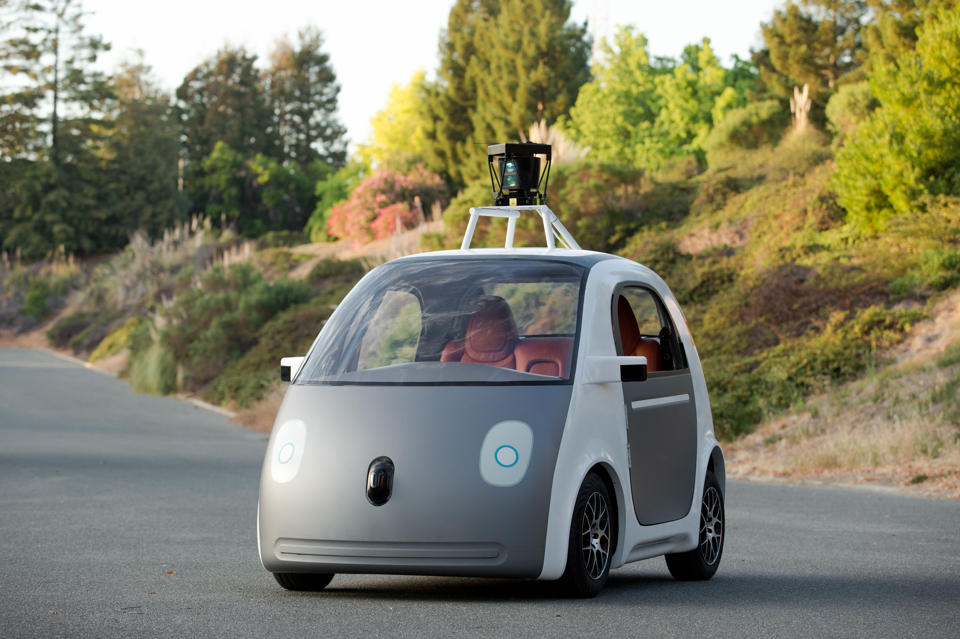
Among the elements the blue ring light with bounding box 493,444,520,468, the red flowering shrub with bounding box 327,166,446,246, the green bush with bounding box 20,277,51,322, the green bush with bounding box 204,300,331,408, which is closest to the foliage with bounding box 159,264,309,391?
the green bush with bounding box 204,300,331,408

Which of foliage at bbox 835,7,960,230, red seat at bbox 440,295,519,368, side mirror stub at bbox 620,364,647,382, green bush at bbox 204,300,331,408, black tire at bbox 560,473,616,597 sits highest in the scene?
foliage at bbox 835,7,960,230

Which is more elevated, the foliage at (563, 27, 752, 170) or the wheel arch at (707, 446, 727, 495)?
the foliage at (563, 27, 752, 170)

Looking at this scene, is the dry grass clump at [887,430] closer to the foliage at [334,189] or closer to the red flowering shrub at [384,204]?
the red flowering shrub at [384,204]

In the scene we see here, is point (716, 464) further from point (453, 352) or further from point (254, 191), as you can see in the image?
point (254, 191)

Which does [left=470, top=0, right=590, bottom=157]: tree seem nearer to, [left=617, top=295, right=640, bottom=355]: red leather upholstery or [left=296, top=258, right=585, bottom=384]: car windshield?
[left=617, top=295, right=640, bottom=355]: red leather upholstery

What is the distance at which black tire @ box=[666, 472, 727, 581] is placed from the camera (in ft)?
28.8

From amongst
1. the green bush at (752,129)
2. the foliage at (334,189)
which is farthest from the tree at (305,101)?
the green bush at (752,129)

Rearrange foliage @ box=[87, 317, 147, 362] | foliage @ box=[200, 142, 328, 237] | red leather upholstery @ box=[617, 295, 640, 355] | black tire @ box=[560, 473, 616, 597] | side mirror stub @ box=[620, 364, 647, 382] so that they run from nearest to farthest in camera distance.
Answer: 1. black tire @ box=[560, 473, 616, 597]
2. side mirror stub @ box=[620, 364, 647, 382]
3. red leather upholstery @ box=[617, 295, 640, 355]
4. foliage @ box=[87, 317, 147, 362]
5. foliage @ box=[200, 142, 328, 237]

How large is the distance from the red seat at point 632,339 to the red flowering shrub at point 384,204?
41.0m

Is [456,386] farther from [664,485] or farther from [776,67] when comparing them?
[776,67]

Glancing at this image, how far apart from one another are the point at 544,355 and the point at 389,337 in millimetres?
923

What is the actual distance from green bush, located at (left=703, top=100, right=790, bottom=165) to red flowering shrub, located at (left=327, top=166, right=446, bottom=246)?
46.2ft

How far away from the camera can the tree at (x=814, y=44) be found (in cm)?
4184

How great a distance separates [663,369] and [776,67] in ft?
118
